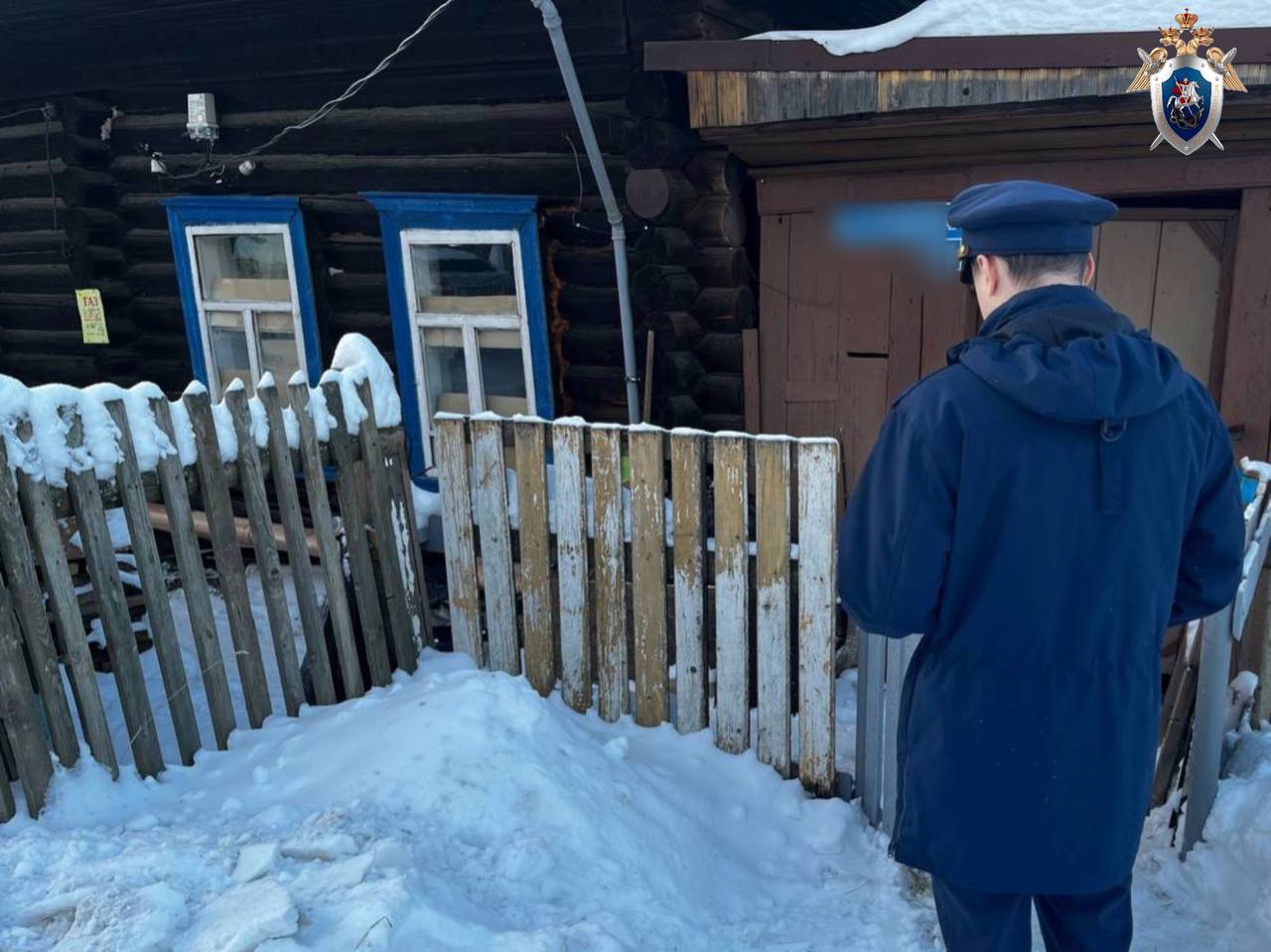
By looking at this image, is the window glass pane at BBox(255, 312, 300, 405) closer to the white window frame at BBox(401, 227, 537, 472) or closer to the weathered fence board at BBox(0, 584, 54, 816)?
the white window frame at BBox(401, 227, 537, 472)

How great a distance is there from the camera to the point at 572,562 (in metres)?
3.57

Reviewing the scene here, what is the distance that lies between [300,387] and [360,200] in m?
3.18

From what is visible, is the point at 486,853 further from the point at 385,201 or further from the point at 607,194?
the point at 385,201

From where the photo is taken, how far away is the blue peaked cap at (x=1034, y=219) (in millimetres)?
1856

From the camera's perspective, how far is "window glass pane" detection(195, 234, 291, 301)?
6.65 metres

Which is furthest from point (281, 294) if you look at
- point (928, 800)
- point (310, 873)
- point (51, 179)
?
point (928, 800)

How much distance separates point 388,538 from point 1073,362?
269 centimetres

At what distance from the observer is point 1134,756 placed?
1.96m

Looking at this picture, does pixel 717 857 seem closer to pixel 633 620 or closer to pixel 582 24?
pixel 633 620

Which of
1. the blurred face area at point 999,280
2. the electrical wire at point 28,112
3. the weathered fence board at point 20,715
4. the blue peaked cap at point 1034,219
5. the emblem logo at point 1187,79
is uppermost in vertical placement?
the electrical wire at point 28,112

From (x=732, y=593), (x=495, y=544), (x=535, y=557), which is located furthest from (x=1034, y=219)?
(x=495, y=544)

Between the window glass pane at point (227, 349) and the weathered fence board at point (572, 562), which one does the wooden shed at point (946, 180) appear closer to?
the weathered fence board at point (572, 562)

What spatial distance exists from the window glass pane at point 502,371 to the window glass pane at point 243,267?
1.56m

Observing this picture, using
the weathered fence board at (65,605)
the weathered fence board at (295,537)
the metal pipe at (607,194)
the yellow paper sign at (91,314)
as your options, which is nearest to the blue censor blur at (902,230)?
the metal pipe at (607,194)
